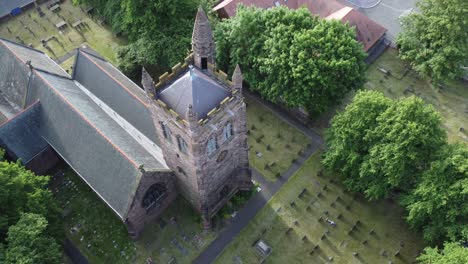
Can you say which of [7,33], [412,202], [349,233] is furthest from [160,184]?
[7,33]

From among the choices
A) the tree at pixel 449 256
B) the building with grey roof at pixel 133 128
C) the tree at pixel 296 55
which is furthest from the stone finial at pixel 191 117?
the tree at pixel 449 256

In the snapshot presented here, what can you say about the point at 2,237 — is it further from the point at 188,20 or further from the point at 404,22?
the point at 404,22

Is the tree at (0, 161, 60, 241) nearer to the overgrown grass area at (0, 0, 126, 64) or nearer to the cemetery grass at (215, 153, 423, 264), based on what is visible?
the cemetery grass at (215, 153, 423, 264)

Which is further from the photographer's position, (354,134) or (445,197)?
(354,134)

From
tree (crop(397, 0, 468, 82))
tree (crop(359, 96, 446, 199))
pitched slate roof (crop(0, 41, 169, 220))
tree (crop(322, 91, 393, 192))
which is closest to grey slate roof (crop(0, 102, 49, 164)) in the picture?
pitched slate roof (crop(0, 41, 169, 220))

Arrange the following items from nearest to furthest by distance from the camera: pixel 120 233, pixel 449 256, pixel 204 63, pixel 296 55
A: pixel 204 63 → pixel 449 256 → pixel 120 233 → pixel 296 55

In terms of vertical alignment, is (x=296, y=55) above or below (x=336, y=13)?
below

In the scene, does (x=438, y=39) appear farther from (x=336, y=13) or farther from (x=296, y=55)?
(x=296, y=55)

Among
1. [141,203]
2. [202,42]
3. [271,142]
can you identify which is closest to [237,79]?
[202,42]
